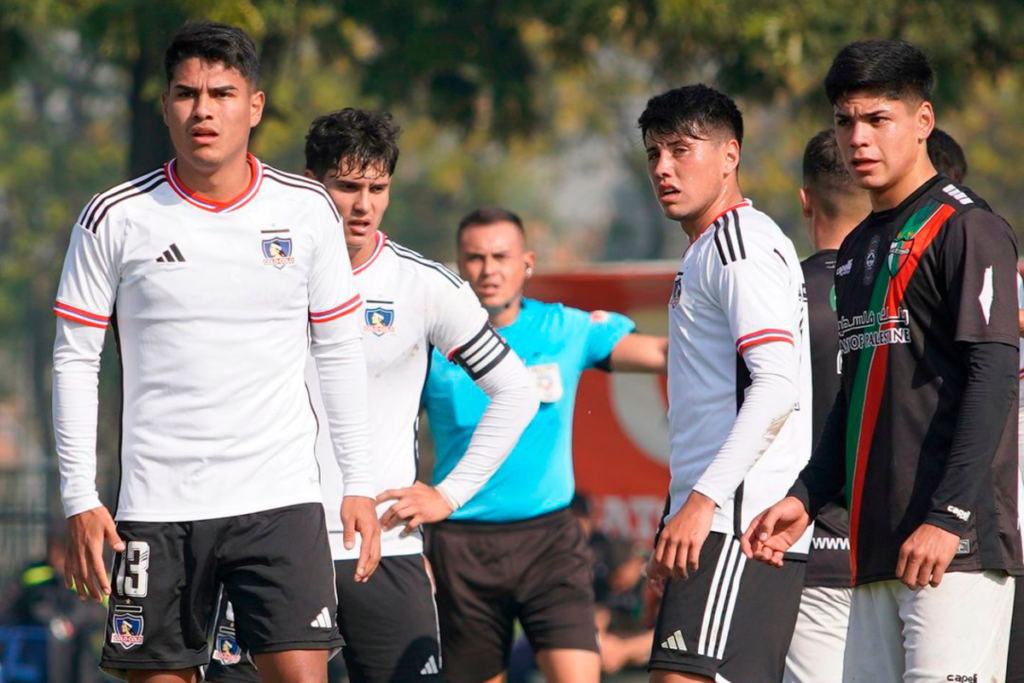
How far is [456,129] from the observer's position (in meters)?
14.0

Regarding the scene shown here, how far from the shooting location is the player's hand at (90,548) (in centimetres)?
466

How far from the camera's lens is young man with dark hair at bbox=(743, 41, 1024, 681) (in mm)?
4160

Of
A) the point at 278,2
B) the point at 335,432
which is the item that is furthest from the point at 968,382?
the point at 278,2

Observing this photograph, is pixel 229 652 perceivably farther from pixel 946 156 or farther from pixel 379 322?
pixel 946 156

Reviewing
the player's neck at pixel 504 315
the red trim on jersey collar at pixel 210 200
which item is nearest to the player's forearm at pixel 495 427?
the player's neck at pixel 504 315

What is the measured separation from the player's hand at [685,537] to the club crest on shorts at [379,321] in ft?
5.46

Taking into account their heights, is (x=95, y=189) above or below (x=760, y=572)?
above

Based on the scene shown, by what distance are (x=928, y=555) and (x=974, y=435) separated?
0.34 metres

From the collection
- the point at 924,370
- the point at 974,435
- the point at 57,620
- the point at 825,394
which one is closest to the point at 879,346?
the point at 924,370

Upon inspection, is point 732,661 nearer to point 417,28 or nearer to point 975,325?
point 975,325

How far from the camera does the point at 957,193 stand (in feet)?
14.5

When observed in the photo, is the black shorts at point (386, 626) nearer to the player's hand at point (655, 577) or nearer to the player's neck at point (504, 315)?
the player's hand at point (655, 577)

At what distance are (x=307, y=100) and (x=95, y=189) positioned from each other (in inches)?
252

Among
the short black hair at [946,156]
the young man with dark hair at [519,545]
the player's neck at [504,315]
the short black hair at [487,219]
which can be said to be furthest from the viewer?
the short black hair at [487,219]
